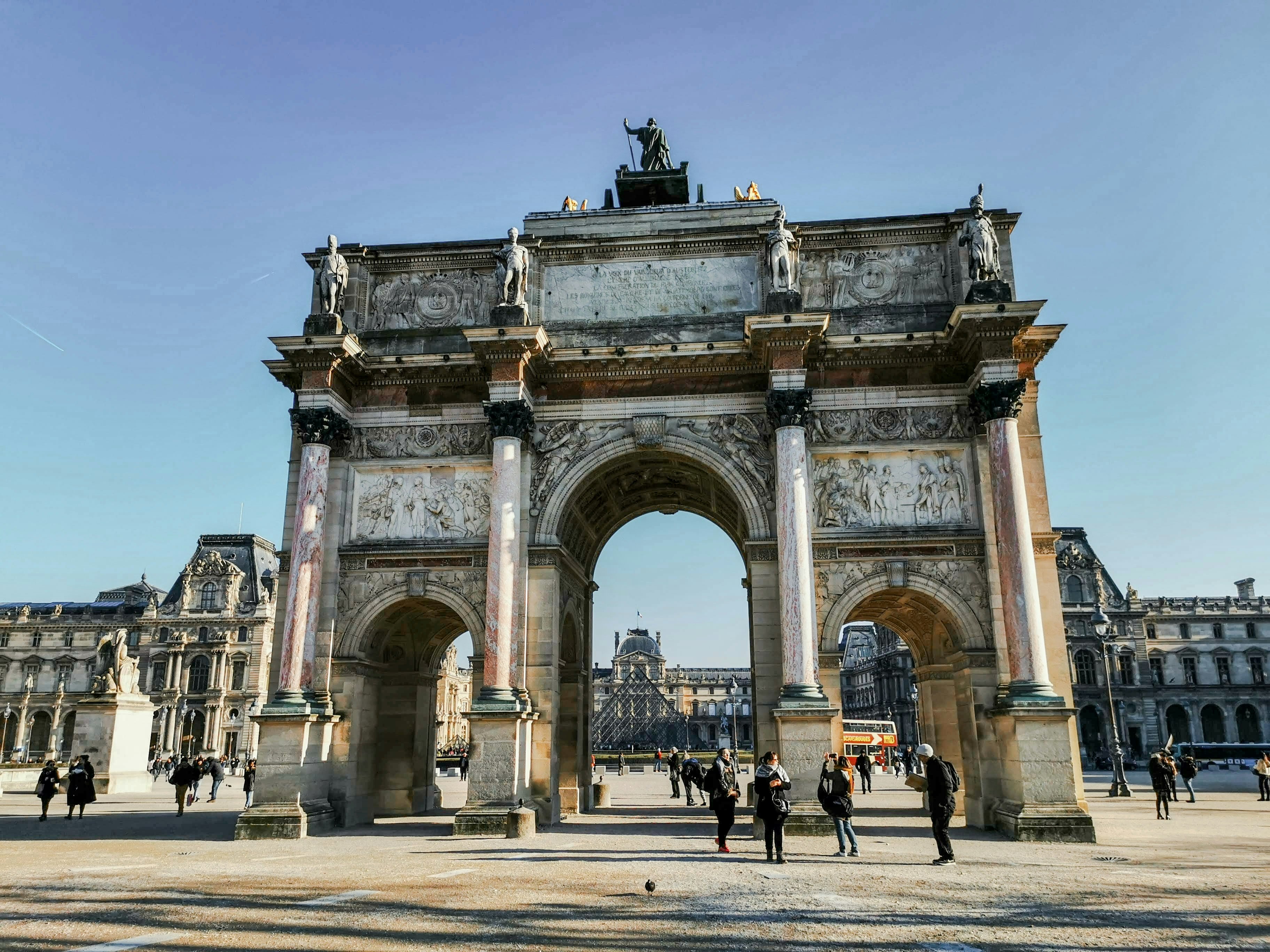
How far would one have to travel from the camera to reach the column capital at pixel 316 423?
75.2 ft

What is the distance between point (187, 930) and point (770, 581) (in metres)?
15.4

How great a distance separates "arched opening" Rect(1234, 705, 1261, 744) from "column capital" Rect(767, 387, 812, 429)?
309 feet

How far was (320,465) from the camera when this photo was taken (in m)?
22.9

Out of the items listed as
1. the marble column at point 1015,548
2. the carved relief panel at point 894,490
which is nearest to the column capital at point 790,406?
the carved relief panel at point 894,490

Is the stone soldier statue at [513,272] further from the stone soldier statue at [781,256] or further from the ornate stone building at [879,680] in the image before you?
the ornate stone building at [879,680]

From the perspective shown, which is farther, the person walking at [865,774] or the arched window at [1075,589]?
the arched window at [1075,589]

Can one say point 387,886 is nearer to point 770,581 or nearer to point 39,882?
point 39,882

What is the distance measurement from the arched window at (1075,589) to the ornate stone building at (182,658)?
7552 centimetres

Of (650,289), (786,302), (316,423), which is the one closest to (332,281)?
(316,423)

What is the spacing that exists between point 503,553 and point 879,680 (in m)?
115

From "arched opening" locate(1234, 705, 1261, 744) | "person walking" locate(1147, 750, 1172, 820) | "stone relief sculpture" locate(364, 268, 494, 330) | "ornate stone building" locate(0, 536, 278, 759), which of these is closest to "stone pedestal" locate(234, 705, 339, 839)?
"stone relief sculpture" locate(364, 268, 494, 330)

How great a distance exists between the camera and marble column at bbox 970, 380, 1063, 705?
20047 millimetres

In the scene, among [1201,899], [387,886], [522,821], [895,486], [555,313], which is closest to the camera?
[1201,899]

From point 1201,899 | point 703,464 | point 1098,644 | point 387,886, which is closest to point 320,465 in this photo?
point 703,464
